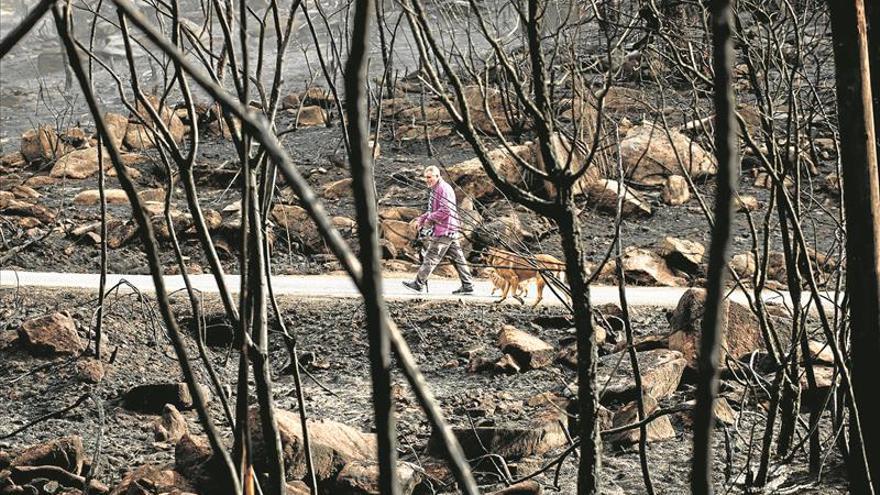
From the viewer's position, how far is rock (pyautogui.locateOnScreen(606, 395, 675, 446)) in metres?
7.19

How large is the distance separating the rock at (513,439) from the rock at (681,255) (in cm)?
552

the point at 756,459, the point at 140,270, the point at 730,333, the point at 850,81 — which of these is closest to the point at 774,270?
the point at 730,333

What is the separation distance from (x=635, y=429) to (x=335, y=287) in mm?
4579

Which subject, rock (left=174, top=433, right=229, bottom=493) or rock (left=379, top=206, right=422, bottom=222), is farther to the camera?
rock (left=379, top=206, right=422, bottom=222)

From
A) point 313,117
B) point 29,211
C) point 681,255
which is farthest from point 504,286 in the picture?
point 313,117

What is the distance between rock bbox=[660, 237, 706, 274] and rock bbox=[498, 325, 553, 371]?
3.71m

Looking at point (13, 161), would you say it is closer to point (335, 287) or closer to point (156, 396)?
point (335, 287)

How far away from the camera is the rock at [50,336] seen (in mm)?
8984

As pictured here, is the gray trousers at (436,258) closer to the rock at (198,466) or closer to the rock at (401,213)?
the rock at (401,213)

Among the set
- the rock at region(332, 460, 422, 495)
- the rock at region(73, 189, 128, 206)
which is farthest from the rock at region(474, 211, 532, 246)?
the rock at region(73, 189, 128, 206)

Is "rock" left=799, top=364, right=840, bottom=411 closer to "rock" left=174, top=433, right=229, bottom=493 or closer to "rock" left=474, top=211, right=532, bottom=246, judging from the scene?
"rock" left=474, top=211, right=532, bottom=246

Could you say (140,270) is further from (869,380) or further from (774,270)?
(869,380)

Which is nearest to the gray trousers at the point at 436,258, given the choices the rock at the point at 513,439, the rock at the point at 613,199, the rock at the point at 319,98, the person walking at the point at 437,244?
the person walking at the point at 437,244

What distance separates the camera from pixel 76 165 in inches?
672
